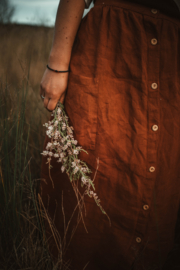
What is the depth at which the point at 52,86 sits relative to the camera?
0.72 metres

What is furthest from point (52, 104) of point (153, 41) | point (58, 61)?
point (153, 41)

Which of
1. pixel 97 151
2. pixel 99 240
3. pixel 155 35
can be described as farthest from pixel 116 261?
pixel 155 35

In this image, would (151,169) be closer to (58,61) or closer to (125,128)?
(125,128)

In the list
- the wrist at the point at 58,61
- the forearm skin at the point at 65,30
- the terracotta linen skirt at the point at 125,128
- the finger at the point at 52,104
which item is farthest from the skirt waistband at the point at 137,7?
the finger at the point at 52,104

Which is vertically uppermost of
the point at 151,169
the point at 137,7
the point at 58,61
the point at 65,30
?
the point at 137,7

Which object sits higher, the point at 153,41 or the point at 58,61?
the point at 153,41

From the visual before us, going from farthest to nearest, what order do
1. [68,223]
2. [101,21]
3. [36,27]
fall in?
[36,27], [68,223], [101,21]

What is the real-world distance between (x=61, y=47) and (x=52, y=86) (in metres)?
0.16

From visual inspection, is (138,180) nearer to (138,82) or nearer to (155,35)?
(138,82)

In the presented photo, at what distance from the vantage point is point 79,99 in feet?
2.48

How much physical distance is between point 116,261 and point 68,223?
328mm

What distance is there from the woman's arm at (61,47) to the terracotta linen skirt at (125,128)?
43mm

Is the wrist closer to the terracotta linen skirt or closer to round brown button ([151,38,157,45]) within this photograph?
the terracotta linen skirt

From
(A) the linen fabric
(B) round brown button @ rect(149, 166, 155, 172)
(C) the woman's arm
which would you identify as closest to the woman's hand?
(C) the woman's arm
